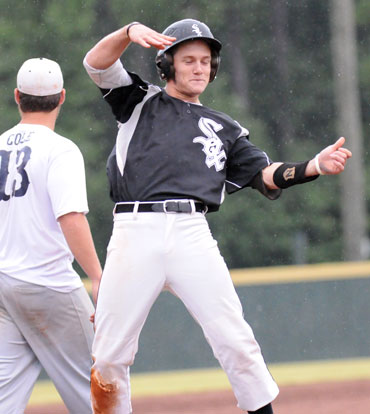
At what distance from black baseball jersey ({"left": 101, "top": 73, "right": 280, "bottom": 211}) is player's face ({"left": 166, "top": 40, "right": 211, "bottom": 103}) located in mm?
88

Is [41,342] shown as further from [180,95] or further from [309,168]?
[309,168]

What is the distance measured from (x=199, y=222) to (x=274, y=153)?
1440cm

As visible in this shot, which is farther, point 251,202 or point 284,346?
point 251,202

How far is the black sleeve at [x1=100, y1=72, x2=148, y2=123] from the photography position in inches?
171

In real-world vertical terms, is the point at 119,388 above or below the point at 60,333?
below

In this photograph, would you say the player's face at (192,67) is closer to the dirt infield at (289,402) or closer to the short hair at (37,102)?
the short hair at (37,102)

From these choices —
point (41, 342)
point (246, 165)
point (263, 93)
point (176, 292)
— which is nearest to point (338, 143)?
point (246, 165)

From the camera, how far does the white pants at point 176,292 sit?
4.14 m

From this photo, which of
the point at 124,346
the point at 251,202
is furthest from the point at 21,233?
the point at 251,202

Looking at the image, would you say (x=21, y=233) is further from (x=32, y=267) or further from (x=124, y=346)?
(x=124, y=346)

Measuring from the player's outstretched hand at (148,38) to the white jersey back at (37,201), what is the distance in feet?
1.86

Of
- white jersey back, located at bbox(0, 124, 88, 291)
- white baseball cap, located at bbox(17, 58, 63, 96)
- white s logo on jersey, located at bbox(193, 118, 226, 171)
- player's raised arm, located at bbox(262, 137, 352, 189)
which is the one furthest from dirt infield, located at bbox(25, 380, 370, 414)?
white baseball cap, located at bbox(17, 58, 63, 96)

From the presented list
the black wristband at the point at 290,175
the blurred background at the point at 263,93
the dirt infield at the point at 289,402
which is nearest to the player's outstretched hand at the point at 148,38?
the black wristband at the point at 290,175

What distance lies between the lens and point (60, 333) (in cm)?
417
